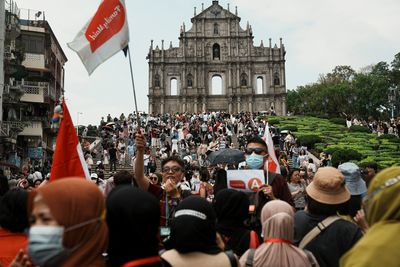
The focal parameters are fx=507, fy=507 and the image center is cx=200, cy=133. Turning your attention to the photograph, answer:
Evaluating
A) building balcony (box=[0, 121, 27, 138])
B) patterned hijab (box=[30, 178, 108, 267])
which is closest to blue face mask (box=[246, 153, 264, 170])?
patterned hijab (box=[30, 178, 108, 267])

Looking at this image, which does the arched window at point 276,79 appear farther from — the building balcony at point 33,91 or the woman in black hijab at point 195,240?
the woman in black hijab at point 195,240

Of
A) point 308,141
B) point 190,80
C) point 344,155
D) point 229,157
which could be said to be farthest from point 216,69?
point 229,157

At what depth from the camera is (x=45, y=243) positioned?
2484mm

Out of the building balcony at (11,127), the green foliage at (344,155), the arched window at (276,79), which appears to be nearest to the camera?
the green foliage at (344,155)

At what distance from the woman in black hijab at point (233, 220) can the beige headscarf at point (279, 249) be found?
10.9 inches

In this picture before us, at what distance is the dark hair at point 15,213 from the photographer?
3.81m

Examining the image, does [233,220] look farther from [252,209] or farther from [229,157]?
[229,157]

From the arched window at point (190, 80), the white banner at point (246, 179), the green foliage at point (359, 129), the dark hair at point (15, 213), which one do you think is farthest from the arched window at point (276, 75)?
the dark hair at point (15, 213)

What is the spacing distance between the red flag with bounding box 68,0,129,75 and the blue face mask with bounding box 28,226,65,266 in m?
3.55

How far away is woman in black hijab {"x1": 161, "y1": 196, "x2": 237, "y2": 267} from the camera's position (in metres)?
3.31

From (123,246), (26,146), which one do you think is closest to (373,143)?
(26,146)

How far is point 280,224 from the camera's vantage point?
368 cm

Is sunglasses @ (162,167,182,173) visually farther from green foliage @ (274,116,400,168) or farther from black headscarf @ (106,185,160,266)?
green foliage @ (274,116,400,168)

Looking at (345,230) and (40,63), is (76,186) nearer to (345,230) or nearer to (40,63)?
(345,230)
